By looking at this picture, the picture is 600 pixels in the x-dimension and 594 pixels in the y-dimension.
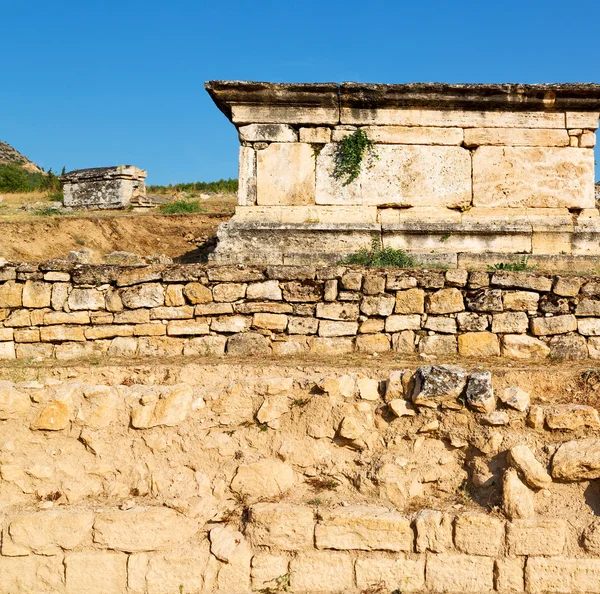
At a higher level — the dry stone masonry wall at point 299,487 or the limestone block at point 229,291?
the limestone block at point 229,291

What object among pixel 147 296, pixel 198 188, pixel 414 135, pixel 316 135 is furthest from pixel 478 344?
pixel 198 188

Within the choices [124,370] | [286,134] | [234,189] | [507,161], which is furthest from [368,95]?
[234,189]

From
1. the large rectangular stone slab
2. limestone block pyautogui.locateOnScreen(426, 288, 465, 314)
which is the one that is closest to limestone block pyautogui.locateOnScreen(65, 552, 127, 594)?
limestone block pyautogui.locateOnScreen(426, 288, 465, 314)

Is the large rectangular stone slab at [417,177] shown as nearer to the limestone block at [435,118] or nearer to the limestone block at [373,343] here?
the limestone block at [435,118]

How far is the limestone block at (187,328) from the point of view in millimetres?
6086

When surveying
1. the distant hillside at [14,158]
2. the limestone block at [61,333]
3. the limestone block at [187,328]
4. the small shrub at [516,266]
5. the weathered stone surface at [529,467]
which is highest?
the distant hillside at [14,158]

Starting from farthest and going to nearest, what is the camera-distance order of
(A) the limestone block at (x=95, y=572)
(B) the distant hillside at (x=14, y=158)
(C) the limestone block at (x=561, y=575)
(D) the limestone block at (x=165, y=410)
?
(B) the distant hillside at (x=14, y=158) < (D) the limestone block at (x=165, y=410) < (A) the limestone block at (x=95, y=572) < (C) the limestone block at (x=561, y=575)

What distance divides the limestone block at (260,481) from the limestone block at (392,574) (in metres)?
0.71

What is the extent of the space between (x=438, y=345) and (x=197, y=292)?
2.34 metres

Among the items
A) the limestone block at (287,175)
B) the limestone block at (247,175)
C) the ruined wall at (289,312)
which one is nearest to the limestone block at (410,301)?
the ruined wall at (289,312)

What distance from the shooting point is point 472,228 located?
816cm

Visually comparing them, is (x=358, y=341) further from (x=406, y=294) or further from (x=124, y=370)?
(x=124, y=370)

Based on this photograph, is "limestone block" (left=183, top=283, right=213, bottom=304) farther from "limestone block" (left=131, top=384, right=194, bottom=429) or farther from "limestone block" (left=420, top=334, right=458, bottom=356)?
"limestone block" (left=420, top=334, right=458, bottom=356)

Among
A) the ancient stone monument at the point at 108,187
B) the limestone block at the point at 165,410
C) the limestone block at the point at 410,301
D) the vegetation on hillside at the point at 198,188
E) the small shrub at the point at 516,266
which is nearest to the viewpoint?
the limestone block at the point at 165,410
